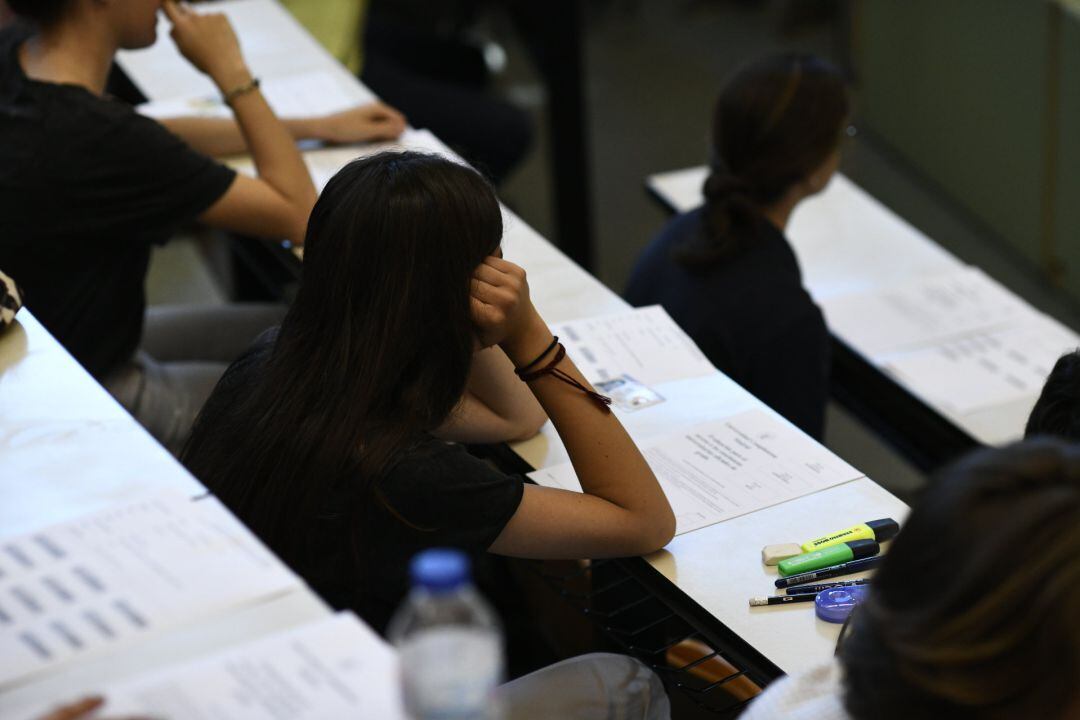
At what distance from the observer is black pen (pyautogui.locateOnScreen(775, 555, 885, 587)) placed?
4.83 ft

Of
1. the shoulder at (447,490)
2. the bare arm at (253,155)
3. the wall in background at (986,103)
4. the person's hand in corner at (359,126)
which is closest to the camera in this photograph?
the shoulder at (447,490)

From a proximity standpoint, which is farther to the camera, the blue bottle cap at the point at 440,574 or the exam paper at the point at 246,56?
the exam paper at the point at 246,56

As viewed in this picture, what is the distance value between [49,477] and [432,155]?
1.71 feet

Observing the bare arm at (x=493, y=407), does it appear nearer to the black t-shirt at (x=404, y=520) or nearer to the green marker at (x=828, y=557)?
the black t-shirt at (x=404, y=520)

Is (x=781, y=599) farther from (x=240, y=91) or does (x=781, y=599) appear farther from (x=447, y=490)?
(x=240, y=91)

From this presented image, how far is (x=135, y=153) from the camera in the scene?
6.48 feet

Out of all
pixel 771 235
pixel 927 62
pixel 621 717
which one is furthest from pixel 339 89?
pixel 927 62

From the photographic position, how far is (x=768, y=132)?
2.22m

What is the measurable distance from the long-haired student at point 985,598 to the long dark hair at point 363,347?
0.58 meters

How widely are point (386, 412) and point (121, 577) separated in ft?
1.21

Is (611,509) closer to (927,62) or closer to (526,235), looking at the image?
(526,235)

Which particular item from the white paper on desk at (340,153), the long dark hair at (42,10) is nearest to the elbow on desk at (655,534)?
the white paper on desk at (340,153)

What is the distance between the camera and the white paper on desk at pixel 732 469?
5.32 ft

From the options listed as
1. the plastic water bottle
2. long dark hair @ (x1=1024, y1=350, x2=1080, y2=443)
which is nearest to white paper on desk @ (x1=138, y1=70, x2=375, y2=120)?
long dark hair @ (x1=1024, y1=350, x2=1080, y2=443)
